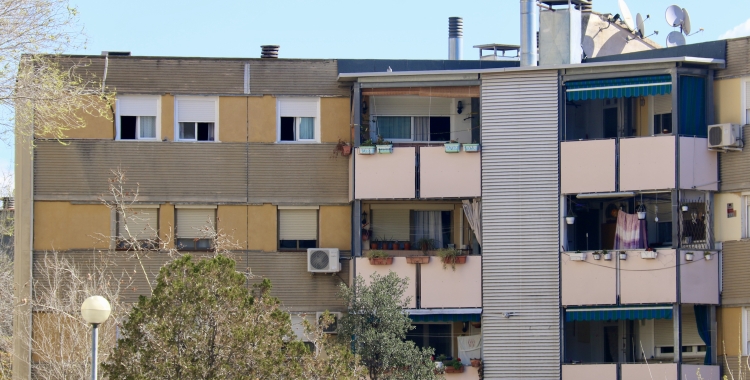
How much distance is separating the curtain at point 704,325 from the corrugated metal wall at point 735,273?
19.9 inches

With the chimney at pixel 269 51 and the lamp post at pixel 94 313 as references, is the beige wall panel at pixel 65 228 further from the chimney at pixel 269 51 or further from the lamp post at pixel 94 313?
the lamp post at pixel 94 313

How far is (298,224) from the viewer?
34.5 metres

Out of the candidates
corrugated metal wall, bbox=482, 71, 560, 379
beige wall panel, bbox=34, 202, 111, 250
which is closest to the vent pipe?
corrugated metal wall, bbox=482, 71, 560, 379

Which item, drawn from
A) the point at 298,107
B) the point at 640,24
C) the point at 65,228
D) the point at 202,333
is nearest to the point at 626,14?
the point at 640,24

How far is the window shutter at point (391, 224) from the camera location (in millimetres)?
34969

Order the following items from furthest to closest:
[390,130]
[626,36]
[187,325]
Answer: [626,36] < [390,130] < [187,325]

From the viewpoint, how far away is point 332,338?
3353 cm

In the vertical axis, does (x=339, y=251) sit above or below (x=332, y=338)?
above

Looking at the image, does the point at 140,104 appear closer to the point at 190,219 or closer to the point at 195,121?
the point at 195,121

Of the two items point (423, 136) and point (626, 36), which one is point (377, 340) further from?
point (626, 36)

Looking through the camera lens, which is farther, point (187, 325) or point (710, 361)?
point (710, 361)

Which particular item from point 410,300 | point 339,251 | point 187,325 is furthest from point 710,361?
point 187,325

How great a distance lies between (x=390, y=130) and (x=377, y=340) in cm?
671

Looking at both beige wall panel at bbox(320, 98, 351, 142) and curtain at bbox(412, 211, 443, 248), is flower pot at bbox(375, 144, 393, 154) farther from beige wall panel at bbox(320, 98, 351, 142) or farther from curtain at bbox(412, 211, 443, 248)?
curtain at bbox(412, 211, 443, 248)
